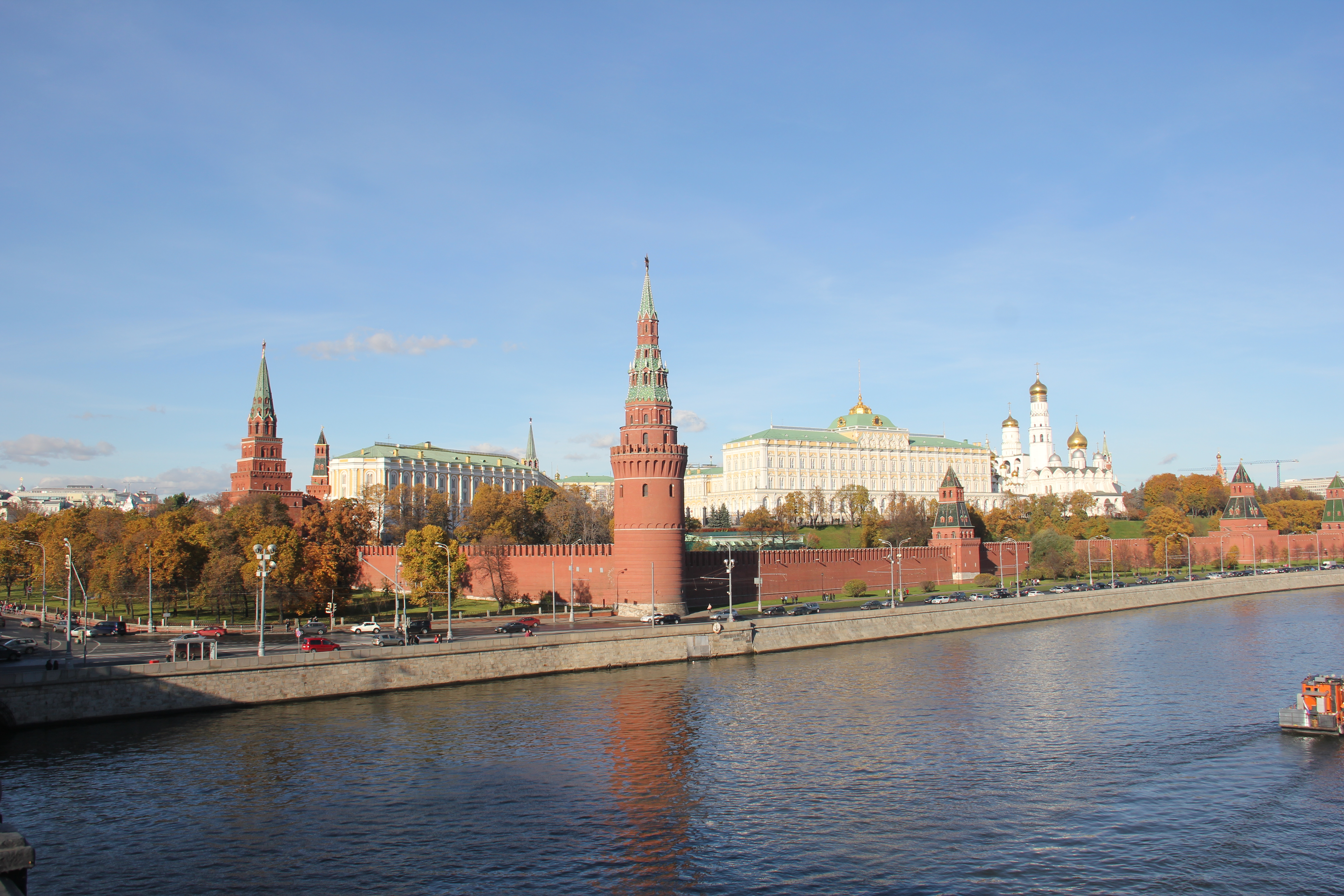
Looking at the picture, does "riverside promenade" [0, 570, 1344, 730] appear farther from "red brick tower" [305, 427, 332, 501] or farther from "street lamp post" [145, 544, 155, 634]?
"red brick tower" [305, 427, 332, 501]

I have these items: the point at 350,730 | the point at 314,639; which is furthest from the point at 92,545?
the point at 350,730

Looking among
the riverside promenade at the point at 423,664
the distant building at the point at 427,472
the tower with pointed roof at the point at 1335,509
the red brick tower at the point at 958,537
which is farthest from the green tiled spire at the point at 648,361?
the tower with pointed roof at the point at 1335,509

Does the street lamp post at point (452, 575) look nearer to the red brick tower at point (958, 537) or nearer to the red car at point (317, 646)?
the red car at point (317, 646)

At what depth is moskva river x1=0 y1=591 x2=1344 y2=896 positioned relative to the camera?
84.5ft

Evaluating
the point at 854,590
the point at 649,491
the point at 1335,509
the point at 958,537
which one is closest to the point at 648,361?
the point at 649,491

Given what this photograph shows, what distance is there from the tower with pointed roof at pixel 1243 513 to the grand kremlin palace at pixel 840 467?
4751 cm

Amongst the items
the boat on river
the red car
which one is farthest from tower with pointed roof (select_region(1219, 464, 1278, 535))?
the red car

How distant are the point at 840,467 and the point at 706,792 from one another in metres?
151

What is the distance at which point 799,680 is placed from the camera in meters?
52.8

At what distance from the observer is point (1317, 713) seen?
3947cm

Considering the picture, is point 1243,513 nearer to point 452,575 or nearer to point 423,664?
point 452,575

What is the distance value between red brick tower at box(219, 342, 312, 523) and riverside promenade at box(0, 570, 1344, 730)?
66.1 m

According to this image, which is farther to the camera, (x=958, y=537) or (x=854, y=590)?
(x=958, y=537)

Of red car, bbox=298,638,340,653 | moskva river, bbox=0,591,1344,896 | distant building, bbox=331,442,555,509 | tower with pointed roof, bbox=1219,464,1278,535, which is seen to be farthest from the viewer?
distant building, bbox=331,442,555,509
